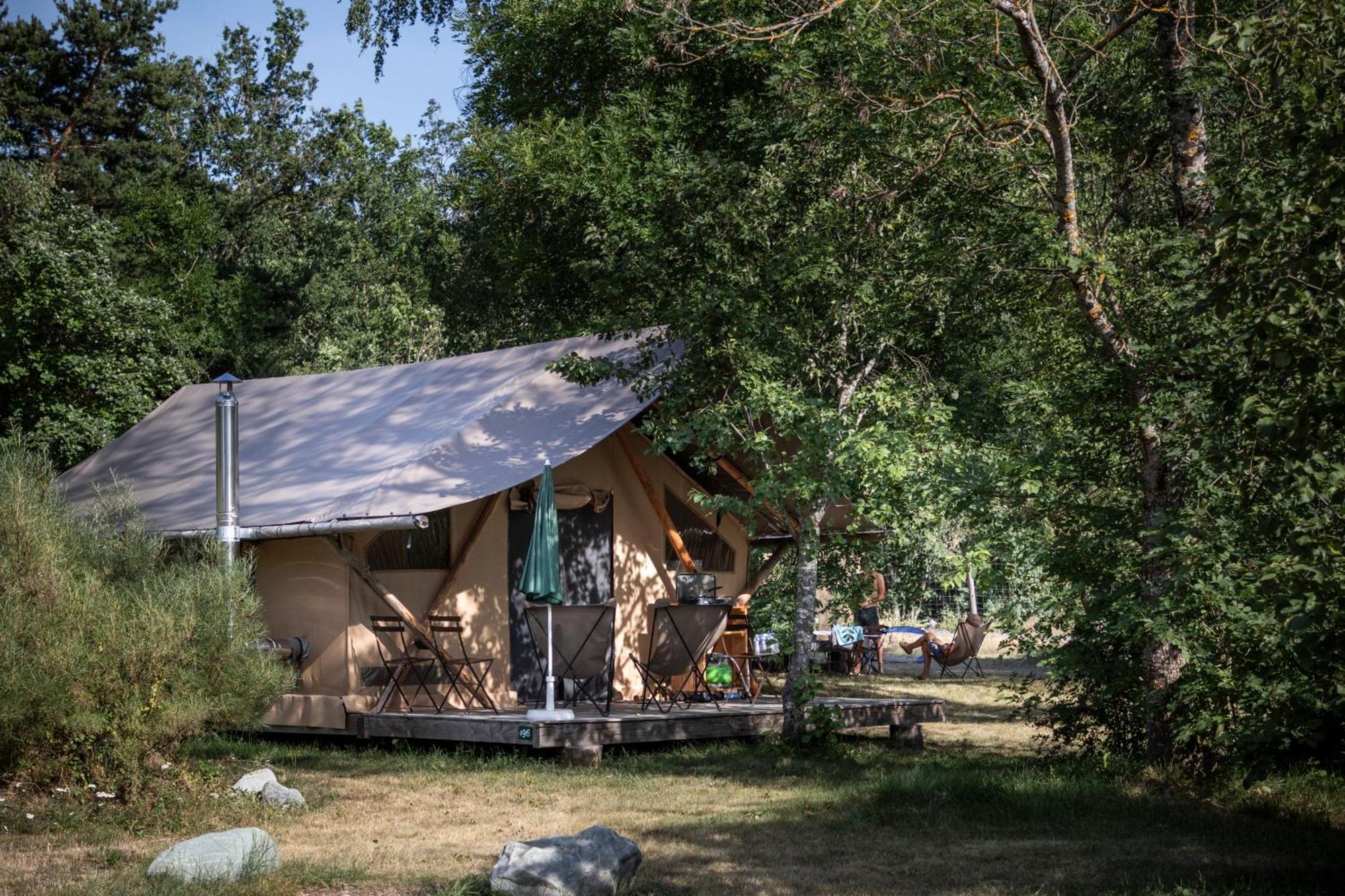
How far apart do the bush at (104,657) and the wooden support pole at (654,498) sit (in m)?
4.58

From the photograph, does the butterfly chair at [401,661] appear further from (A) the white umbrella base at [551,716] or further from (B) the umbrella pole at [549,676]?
(B) the umbrella pole at [549,676]

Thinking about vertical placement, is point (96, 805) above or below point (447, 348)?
below

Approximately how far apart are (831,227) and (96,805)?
543cm

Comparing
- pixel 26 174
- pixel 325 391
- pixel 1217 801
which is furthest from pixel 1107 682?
pixel 26 174

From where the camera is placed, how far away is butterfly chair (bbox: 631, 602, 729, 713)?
9.76 m

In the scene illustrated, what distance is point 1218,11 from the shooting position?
7359mm

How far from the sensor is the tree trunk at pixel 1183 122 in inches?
286

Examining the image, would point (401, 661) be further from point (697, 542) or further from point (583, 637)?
point (697, 542)

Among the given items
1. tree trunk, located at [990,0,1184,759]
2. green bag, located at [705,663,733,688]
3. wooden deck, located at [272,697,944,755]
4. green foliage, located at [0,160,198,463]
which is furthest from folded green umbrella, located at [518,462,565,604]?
green foliage, located at [0,160,198,463]

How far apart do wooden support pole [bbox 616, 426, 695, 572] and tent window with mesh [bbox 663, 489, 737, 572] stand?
0.11m

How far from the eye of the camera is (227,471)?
9133 mm

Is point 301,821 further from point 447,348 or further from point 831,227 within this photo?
point 447,348

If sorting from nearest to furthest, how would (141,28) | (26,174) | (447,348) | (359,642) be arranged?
(359,642) < (26,174) < (447,348) < (141,28)

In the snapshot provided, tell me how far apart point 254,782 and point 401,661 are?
2.54 metres
